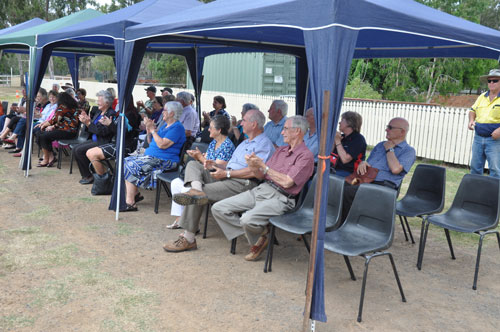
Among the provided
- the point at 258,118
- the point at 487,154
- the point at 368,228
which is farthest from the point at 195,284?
the point at 487,154

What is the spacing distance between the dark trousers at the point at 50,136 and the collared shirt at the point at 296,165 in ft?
16.5

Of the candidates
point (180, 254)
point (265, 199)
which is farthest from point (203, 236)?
point (265, 199)

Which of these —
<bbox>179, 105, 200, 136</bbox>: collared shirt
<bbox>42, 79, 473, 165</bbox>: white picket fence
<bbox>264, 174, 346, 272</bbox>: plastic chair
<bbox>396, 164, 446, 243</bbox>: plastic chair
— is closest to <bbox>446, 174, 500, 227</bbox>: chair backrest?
<bbox>396, 164, 446, 243</bbox>: plastic chair

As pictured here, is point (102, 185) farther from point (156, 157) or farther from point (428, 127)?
point (428, 127)

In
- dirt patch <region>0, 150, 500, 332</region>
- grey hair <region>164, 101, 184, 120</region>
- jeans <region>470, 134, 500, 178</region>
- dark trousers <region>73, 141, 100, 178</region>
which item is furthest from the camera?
dark trousers <region>73, 141, 100, 178</region>

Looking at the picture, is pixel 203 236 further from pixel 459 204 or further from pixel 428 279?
pixel 459 204

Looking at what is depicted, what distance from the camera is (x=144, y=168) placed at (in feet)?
17.7

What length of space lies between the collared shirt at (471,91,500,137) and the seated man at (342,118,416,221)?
1326 mm

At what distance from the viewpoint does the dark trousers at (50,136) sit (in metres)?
7.62

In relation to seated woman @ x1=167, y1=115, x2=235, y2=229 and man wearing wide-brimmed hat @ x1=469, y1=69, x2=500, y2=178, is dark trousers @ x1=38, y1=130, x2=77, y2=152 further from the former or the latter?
man wearing wide-brimmed hat @ x1=469, y1=69, x2=500, y2=178

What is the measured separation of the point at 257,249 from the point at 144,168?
2.01 m

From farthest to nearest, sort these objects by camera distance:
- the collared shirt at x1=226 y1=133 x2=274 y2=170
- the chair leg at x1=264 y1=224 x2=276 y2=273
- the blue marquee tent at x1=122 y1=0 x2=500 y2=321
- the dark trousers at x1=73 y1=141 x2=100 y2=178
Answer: the dark trousers at x1=73 y1=141 x2=100 y2=178, the collared shirt at x1=226 y1=133 x2=274 y2=170, the chair leg at x1=264 y1=224 x2=276 y2=273, the blue marquee tent at x1=122 y1=0 x2=500 y2=321

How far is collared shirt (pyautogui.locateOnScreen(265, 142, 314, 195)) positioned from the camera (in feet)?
12.7

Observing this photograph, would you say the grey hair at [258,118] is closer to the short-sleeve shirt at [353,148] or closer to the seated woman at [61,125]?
the short-sleeve shirt at [353,148]
